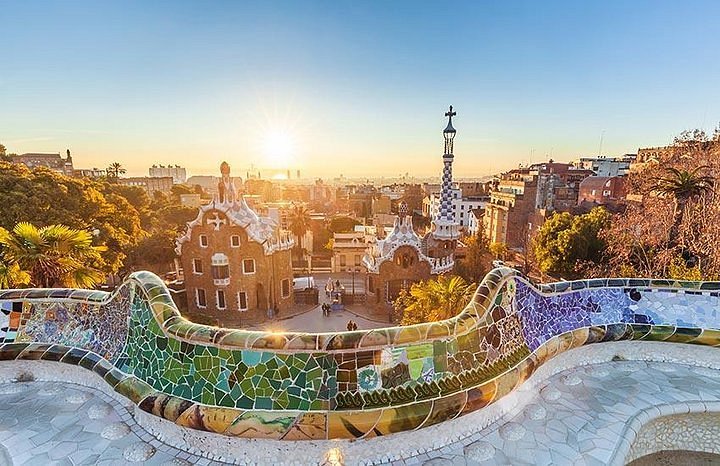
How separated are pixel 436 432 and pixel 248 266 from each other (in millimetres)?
14300

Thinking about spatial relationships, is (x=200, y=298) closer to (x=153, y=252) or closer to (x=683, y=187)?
(x=153, y=252)

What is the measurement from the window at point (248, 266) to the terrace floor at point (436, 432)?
1197 centimetres

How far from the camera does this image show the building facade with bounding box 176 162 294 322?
52.8 ft

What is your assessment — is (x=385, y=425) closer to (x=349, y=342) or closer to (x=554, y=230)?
(x=349, y=342)

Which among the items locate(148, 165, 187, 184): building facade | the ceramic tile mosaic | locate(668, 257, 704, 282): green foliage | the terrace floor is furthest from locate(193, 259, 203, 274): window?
locate(148, 165, 187, 184): building facade

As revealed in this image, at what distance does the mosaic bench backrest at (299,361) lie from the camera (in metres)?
3.38

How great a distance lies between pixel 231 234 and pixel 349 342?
1395cm

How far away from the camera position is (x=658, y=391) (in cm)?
455

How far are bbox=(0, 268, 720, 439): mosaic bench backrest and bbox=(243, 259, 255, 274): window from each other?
11764 mm

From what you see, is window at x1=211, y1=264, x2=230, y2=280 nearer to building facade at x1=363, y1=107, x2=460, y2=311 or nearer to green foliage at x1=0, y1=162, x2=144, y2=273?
green foliage at x1=0, y1=162, x2=144, y2=273

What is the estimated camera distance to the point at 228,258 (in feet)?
53.8

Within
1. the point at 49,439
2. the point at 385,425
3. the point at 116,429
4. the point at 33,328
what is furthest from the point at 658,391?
the point at 33,328

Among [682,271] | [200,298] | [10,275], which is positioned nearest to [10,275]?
[10,275]

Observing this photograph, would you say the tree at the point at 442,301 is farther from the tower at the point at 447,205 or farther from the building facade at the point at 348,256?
the building facade at the point at 348,256
